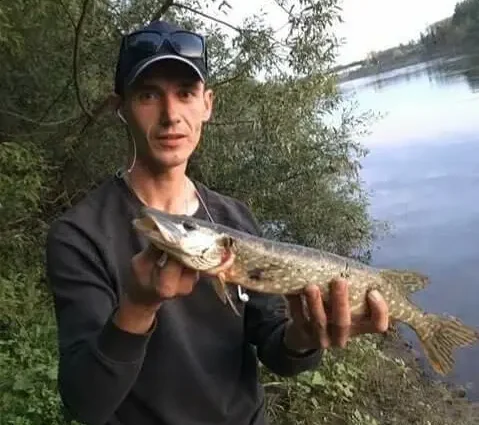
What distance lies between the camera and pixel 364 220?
11.8m

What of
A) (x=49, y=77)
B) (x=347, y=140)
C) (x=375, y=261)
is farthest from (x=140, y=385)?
(x=375, y=261)

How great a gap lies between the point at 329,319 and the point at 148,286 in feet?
Answer: 2.16

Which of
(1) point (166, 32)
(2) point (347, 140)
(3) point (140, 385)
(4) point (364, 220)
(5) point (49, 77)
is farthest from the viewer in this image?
(4) point (364, 220)

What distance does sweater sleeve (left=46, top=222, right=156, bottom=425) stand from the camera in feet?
5.48

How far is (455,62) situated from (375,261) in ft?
107

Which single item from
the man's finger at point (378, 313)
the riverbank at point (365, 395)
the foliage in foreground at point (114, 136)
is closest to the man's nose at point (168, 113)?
the man's finger at point (378, 313)

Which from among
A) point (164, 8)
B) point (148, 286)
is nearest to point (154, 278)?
point (148, 286)

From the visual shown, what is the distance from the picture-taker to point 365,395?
6.97m

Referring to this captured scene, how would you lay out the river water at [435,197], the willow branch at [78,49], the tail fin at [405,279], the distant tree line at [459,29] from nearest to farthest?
1. the tail fin at [405,279]
2. the willow branch at [78,49]
3. the river water at [435,197]
4. the distant tree line at [459,29]

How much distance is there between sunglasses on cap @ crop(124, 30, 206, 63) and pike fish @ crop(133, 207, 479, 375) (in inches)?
22.2

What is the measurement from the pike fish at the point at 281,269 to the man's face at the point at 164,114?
291 millimetres

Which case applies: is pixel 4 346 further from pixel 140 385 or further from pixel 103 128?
pixel 140 385

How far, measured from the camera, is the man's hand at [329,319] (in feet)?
6.60

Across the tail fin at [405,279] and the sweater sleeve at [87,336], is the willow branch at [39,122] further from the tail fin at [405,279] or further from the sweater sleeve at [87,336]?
the sweater sleeve at [87,336]
